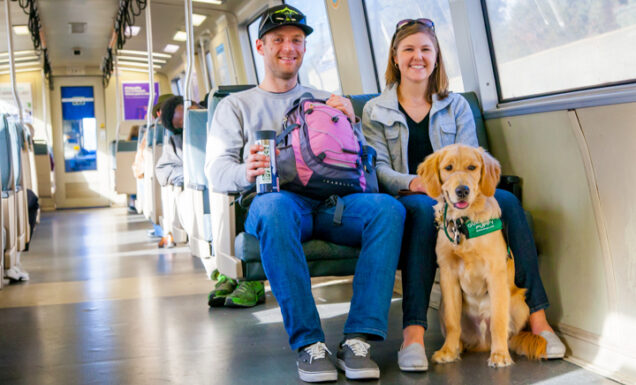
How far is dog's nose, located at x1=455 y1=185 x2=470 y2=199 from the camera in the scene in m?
2.62

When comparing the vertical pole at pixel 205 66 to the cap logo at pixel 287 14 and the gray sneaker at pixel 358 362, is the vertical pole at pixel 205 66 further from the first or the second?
the gray sneaker at pixel 358 362

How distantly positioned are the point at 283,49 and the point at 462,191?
1172 millimetres

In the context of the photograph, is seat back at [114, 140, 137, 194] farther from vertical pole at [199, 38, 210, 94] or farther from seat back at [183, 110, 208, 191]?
seat back at [183, 110, 208, 191]

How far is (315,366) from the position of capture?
8.30 ft

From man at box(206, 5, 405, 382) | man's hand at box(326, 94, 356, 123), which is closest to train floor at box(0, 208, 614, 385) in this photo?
man at box(206, 5, 405, 382)

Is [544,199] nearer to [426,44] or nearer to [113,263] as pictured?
[426,44]

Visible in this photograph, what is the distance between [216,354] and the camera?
10.0 feet

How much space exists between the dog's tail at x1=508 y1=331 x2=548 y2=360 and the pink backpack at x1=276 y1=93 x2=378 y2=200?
3.10 ft

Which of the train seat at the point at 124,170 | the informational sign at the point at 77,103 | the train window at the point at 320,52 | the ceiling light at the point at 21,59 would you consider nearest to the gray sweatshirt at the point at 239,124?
the train window at the point at 320,52

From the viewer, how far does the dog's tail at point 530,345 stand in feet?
9.23

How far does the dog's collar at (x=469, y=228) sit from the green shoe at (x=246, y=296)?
175 centimetres

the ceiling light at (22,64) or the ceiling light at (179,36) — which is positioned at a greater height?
the ceiling light at (22,64)

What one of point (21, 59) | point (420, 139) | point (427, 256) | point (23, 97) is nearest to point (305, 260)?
point (427, 256)

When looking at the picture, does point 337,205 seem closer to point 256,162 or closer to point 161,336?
point 256,162
